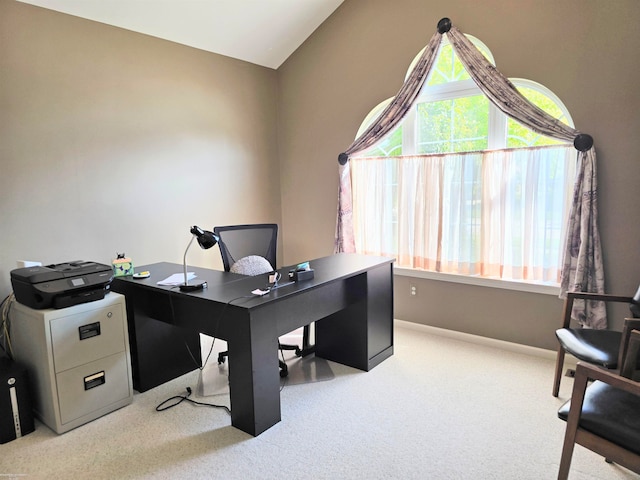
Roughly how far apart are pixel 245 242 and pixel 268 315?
1.18 metres

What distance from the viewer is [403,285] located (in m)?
3.78

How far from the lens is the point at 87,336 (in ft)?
7.48

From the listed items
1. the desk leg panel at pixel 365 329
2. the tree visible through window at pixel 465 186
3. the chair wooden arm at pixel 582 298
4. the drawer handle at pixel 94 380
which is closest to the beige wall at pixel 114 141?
the drawer handle at pixel 94 380

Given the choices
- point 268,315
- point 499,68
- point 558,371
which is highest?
point 499,68

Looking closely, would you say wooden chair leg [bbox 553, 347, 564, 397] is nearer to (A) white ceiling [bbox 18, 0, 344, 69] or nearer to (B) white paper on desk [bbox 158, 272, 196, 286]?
(B) white paper on desk [bbox 158, 272, 196, 286]

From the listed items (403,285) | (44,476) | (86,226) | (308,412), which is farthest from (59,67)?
(403,285)

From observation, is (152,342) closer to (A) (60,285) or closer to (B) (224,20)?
(A) (60,285)

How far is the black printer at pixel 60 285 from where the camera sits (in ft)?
7.04

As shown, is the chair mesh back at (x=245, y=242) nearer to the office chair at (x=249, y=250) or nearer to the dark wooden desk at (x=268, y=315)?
the office chair at (x=249, y=250)

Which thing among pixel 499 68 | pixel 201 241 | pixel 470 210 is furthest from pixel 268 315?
pixel 499 68

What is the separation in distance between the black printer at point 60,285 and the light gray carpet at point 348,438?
729 millimetres

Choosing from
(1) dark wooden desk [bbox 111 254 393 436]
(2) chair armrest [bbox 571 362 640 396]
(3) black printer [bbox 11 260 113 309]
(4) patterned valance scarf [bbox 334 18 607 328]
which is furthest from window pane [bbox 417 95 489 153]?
(3) black printer [bbox 11 260 113 309]

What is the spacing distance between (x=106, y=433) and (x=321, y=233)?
267 cm

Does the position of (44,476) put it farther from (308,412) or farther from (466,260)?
(466,260)
